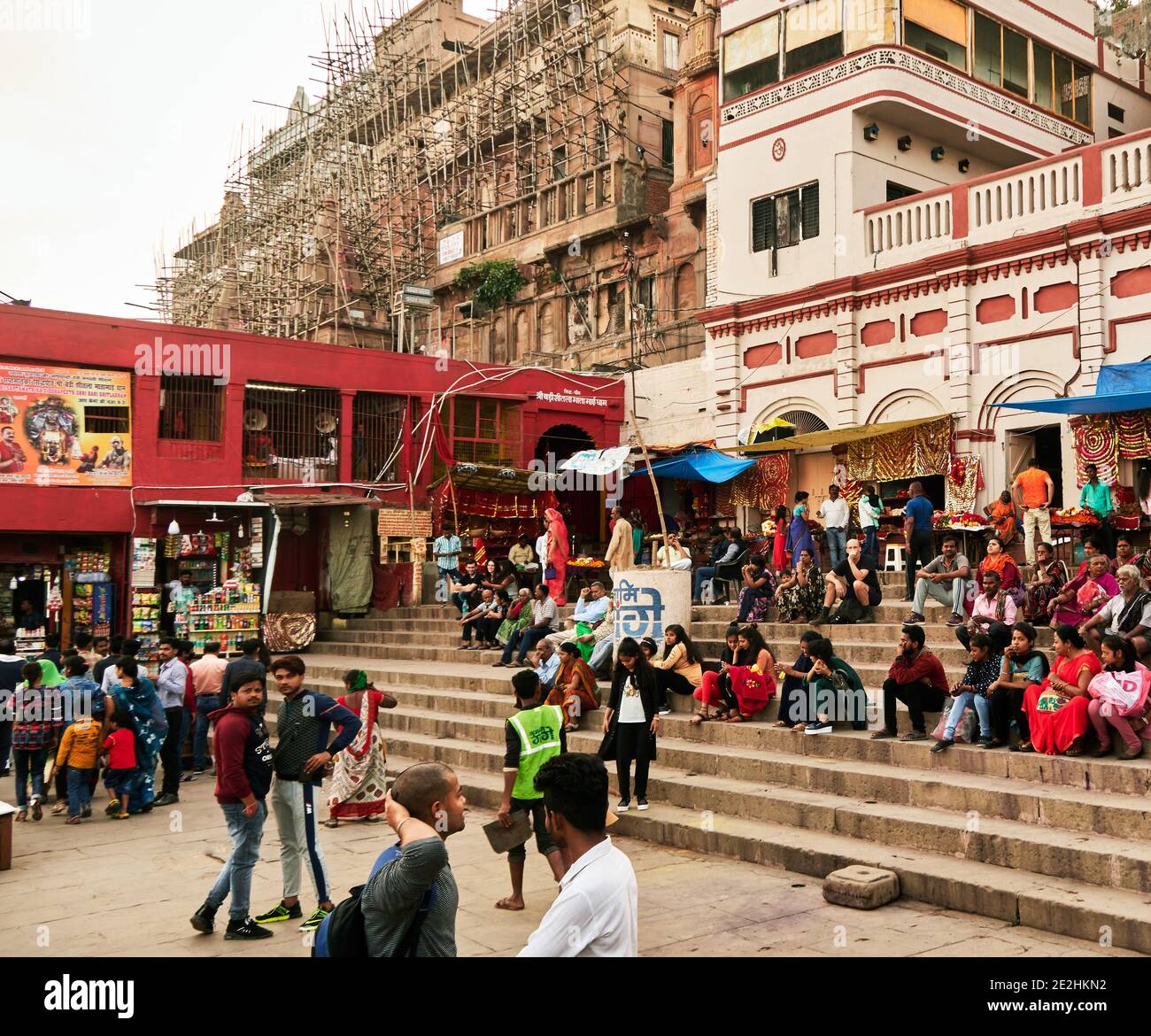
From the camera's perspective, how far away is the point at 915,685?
10047mm

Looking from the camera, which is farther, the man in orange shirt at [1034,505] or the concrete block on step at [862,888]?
the man in orange shirt at [1034,505]

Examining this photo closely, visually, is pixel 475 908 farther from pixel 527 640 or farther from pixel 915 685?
pixel 527 640

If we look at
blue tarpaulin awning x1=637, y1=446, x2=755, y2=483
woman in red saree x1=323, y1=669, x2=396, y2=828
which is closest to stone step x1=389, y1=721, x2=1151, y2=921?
woman in red saree x1=323, y1=669, x2=396, y2=828

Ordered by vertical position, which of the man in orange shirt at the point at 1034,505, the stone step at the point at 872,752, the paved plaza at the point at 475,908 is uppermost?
the man in orange shirt at the point at 1034,505

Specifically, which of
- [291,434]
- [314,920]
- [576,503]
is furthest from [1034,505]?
[291,434]

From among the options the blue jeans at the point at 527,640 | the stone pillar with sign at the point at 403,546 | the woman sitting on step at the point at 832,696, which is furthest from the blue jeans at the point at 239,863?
the stone pillar with sign at the point at 403,546

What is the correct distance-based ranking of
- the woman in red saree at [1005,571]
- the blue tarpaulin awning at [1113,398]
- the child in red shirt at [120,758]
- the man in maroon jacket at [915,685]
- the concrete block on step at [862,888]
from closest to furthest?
the concrete block on step at [862,888], the man in maroon jacket at [915,685], the child in red shirt at [120,758], the woman in red saree at [1005,571], the blue tarpaulin awning at [1113,398]

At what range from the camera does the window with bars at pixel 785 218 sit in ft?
70.3

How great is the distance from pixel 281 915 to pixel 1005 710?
6.23 meters

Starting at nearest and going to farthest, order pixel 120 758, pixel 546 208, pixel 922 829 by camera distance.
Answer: pixel 922 829 → pixel 120 758 → pixel 546 208

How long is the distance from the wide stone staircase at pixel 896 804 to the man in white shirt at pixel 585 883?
4.49 metres

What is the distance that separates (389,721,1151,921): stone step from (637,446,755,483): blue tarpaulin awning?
10462mm

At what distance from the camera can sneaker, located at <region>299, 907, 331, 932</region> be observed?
725 cm

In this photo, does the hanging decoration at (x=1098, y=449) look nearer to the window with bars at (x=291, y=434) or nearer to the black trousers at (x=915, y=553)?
the black trousers at (x=915, y=553)
